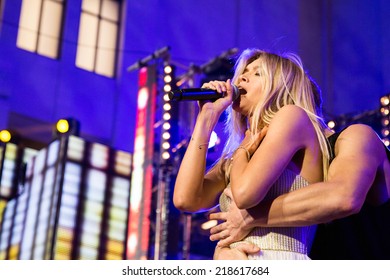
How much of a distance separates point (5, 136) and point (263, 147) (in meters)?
4.82

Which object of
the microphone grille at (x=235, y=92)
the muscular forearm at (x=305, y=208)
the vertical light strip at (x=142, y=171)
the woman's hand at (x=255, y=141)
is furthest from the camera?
the vertical light strip at (x=142, y=171)

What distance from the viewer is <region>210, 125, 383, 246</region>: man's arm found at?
1.51m

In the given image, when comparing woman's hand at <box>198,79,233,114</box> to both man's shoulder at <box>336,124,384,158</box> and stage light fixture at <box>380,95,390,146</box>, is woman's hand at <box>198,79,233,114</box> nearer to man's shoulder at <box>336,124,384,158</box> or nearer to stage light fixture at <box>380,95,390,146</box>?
man's shoulder at <box>336,124,384,158</box>

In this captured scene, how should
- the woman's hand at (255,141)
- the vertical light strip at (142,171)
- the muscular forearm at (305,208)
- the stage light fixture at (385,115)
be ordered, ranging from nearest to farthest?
the muscular forearm at (305,208) → the woman's hand at (255,141) → the stage light fixture at (385,115) → the vertical light strip at (142,171)

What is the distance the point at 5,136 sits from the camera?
237 inches

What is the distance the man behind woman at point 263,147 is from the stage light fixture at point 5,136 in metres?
4.40

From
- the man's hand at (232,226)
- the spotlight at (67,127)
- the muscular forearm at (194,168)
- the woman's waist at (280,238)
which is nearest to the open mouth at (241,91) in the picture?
the muscular forearm at (194,168)

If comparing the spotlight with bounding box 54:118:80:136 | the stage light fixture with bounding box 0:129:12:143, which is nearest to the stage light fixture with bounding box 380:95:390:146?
the spotlight with bounding box 54:118:80:136

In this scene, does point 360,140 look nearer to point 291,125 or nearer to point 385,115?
point 291,125

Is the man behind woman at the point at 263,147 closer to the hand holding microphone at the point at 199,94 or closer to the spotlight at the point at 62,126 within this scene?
the hand holding microphone at the point at 199,94

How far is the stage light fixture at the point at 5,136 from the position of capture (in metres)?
6.01

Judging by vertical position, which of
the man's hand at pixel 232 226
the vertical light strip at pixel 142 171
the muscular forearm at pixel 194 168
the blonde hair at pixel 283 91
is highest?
the vertical light strip at pixel 142 171

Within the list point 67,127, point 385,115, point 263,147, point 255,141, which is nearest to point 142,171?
point 67,127
